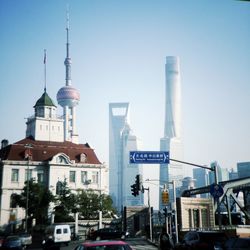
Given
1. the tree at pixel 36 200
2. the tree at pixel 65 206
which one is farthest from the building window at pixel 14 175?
the tree at pixel 65 206

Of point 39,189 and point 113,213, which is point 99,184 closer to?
point 113,213

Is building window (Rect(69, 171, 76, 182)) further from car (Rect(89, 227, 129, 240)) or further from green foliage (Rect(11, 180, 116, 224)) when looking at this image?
car (Rect(89, 227, 129, 240))

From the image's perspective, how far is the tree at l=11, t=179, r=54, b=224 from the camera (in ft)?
200

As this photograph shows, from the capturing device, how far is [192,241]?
19.5 meters

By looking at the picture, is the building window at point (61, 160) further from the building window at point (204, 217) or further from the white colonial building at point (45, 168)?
the building window at point (204, 217)

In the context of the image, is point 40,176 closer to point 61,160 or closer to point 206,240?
point 61,160

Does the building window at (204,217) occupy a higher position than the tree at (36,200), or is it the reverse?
the tree at (36,200)

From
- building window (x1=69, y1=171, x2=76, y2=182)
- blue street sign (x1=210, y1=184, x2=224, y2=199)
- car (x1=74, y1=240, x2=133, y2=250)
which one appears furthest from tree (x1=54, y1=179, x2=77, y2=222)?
car (x1=74, y1=240, x2=133, y2=250)

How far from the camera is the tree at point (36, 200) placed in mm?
61094

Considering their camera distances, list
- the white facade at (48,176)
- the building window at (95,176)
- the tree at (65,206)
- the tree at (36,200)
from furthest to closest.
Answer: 1. the building window at (95,176)
2. the white facade at (48,176)
3. the tree at (65,206)
4. the tree at (36,200)

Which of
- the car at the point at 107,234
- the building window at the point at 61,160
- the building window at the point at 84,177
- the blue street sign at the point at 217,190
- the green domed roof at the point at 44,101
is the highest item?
the green domed roof at the point at 44,101

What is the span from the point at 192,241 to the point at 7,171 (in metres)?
57.4

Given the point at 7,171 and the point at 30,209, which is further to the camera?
the point at 7,171

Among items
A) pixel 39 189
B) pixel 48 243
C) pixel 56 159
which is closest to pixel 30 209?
pixel 39 189
